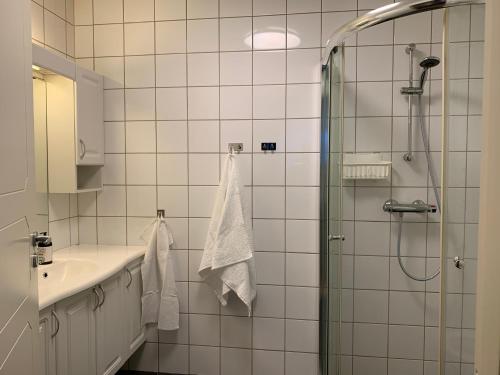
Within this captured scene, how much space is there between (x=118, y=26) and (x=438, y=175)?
211cm

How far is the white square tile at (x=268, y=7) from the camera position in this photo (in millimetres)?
2189

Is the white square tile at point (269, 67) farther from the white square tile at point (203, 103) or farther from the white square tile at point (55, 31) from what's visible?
the white square tile at point (55, 31)

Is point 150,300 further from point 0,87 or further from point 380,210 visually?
point 0,87

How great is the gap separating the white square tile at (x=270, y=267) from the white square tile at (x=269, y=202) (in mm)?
250

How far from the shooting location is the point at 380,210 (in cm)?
178

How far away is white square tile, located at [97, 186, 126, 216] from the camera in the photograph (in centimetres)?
239

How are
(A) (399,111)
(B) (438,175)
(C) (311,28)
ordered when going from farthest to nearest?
(C) (311,28), (A) (399,111), (B) (438,175)

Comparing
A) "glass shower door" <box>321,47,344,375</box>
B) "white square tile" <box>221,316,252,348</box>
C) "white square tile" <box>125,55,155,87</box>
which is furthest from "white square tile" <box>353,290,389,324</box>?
"white square tile" <box>125,55,155,87</box>

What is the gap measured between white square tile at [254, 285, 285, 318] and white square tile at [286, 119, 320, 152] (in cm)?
90

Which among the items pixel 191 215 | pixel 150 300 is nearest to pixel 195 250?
pixel 191 215

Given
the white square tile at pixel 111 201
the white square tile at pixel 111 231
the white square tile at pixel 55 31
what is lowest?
the white square tile at pixel 111 231

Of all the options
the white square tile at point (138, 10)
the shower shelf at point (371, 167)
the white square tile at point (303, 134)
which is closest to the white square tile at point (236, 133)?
the white square tile at point (303, 134)

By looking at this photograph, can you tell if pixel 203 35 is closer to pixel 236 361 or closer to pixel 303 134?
pixel 303 134

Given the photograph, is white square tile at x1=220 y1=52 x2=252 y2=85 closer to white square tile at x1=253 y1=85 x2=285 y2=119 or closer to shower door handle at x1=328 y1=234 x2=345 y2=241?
white square tile at x1=253 y1=85 x2=285 y2=119
